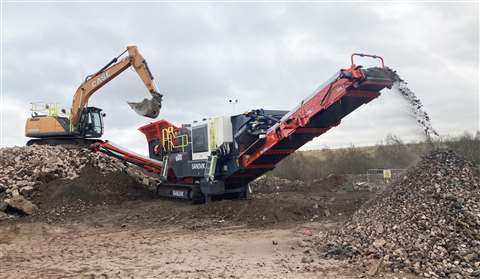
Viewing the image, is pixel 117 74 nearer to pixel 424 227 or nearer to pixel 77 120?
pixel 77 120

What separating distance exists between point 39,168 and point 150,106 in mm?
4330

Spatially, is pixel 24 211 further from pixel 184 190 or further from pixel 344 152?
pixel 344 152

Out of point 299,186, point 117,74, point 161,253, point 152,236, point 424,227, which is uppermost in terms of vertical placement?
point 117,74

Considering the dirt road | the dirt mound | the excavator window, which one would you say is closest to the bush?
the dirt mound

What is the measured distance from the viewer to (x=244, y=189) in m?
14.4

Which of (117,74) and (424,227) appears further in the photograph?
(117,74)

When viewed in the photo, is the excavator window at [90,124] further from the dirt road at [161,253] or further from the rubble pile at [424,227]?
the rubble pile at [424,227]

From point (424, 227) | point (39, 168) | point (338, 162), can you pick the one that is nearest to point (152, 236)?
point (424, 227)

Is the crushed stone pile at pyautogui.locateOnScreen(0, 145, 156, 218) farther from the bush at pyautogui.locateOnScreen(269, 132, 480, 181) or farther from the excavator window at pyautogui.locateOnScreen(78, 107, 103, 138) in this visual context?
the bush at pyautogui.locateOnScreen(269, 132, 480, 181)

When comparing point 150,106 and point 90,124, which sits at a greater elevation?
point 150,106

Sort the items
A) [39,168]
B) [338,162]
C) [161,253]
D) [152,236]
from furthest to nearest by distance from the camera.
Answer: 1. [338,162]
2. [39,168]
3. [152,236]
4. [161,253]

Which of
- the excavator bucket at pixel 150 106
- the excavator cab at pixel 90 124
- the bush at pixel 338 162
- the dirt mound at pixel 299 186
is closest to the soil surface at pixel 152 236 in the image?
the excavator bucket at pixel 150 106

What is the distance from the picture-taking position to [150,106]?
16.8 metres

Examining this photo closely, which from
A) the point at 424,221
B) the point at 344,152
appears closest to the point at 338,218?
the point at 424,221
